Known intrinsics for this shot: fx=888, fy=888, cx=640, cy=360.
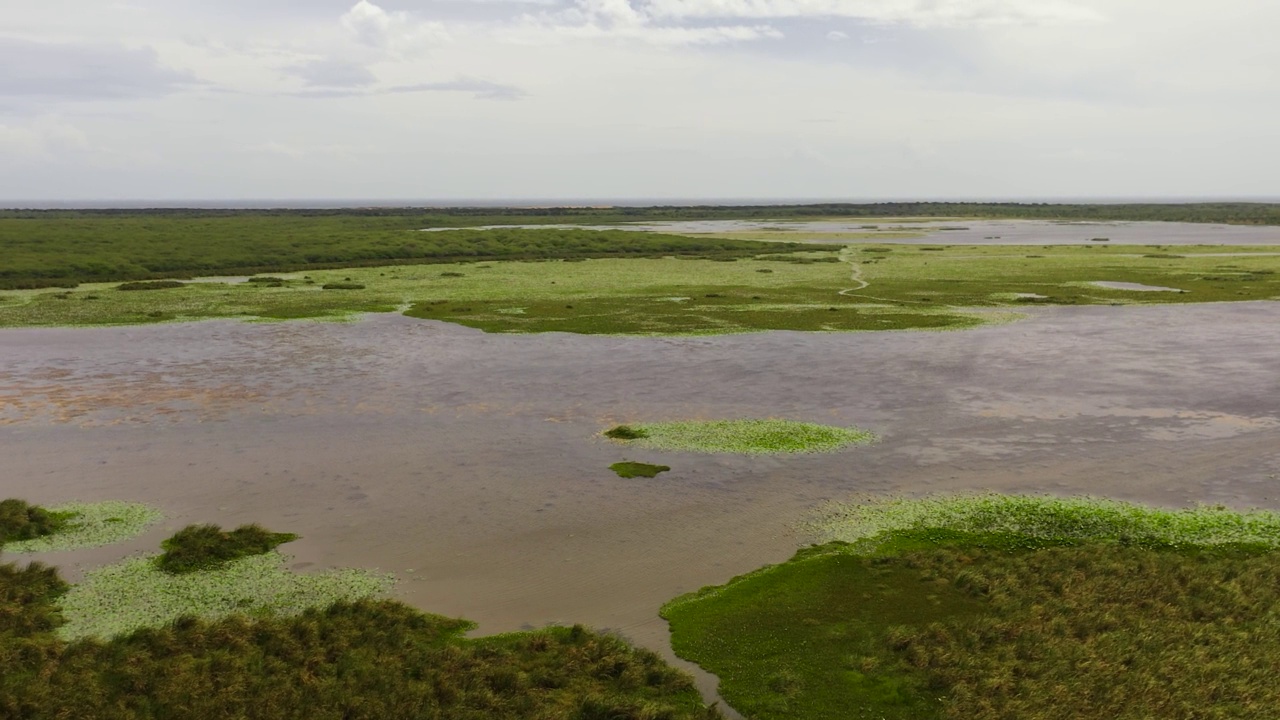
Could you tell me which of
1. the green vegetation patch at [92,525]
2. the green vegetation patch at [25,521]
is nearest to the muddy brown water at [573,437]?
the green vegetation patch at [92,525]

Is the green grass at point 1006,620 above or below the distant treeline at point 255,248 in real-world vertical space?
below

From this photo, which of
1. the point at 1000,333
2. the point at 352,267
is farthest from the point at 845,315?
the point at 352,267

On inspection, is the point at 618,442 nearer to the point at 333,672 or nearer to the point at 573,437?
the point at 573,437

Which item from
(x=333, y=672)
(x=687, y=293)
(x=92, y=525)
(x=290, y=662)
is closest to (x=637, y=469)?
(x=333, y=672)

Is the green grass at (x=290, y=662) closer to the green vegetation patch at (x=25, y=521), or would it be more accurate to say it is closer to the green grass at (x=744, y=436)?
the green vegetation patch at (x=25, y=521)

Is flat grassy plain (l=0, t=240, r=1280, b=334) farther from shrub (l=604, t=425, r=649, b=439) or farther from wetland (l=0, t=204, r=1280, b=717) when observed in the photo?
shrub (l=604, t=425, r=649, b=439)

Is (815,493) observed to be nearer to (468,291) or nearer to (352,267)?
(468,291)
